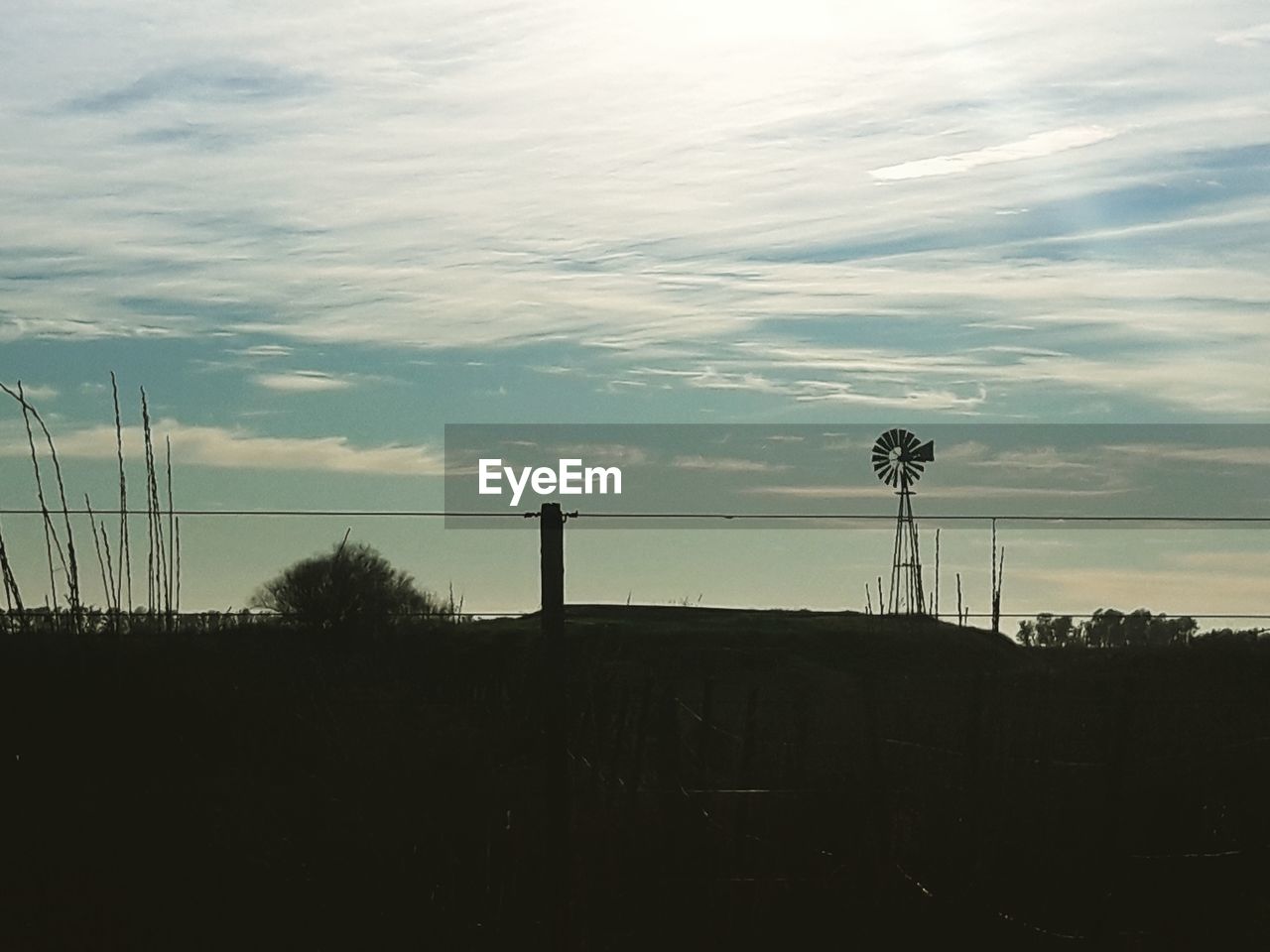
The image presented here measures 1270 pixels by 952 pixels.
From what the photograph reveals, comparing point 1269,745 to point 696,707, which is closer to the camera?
point 1269,745

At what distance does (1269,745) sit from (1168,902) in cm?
234

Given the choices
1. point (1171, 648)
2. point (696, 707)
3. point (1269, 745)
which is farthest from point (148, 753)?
point (1171, 648)

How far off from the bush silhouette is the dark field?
1.81 feet

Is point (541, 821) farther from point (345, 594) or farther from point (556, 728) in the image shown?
point (345, 594)

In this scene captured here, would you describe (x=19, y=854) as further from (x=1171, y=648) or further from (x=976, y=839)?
(x=1171, y=648)

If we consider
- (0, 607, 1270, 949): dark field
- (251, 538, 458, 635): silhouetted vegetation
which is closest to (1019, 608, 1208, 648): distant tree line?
(0, 607, 1270, 949): dark field

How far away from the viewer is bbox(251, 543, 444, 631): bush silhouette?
10953 millimetres

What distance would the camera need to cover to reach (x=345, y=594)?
1262 centimetres

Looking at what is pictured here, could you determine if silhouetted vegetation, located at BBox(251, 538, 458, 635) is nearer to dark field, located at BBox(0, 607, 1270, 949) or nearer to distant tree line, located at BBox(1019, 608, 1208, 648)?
dark field, located at BBox(0, 607, 1270, 949)

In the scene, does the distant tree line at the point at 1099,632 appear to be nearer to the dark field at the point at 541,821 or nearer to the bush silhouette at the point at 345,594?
the dark field at the point at 541,821

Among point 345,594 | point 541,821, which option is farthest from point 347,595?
point 541,821

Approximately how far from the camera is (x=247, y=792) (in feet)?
26.8

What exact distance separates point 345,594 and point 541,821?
5.23 meters

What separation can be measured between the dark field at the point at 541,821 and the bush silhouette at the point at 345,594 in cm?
55
